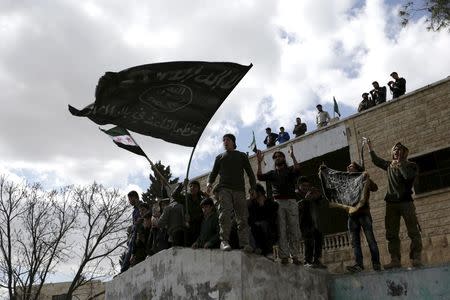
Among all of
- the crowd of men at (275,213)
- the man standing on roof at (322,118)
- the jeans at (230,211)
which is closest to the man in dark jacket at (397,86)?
the man standing on roof at (322,118)

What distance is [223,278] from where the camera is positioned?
5438mm

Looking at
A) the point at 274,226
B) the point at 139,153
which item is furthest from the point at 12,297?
the point at 274,226

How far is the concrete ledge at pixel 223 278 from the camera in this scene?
5387 mm

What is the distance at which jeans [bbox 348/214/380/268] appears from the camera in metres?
6.03

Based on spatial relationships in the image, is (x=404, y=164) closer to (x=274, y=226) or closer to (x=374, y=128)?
(x=274, y=226)

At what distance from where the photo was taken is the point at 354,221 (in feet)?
21.0

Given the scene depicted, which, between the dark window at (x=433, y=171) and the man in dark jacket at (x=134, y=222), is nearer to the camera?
the man in dark jacket at (x=134, y=222)

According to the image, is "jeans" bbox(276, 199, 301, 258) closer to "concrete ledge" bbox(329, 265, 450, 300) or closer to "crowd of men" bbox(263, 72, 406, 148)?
"concrete ledge" bbox(329, 265, 450, 300)

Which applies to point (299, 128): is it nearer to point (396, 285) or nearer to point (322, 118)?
point (322, 118)

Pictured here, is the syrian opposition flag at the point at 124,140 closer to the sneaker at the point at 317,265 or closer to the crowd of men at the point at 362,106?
the sneaker at the point at 317,265

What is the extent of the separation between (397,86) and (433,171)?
2.54m

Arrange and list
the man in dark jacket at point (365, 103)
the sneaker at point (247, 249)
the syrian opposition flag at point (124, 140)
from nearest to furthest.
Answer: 1. the sneaker at point (247, 249)
2. the syrian opposition flag at point (124, 140)
3. the man in dark jacket at point (365, 103)

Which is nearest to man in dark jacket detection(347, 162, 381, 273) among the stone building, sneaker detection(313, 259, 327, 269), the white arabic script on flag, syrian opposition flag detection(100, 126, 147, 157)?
sneaker detection(313, 259, 327, 269)

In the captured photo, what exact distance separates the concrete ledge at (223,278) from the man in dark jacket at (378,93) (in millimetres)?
7956
